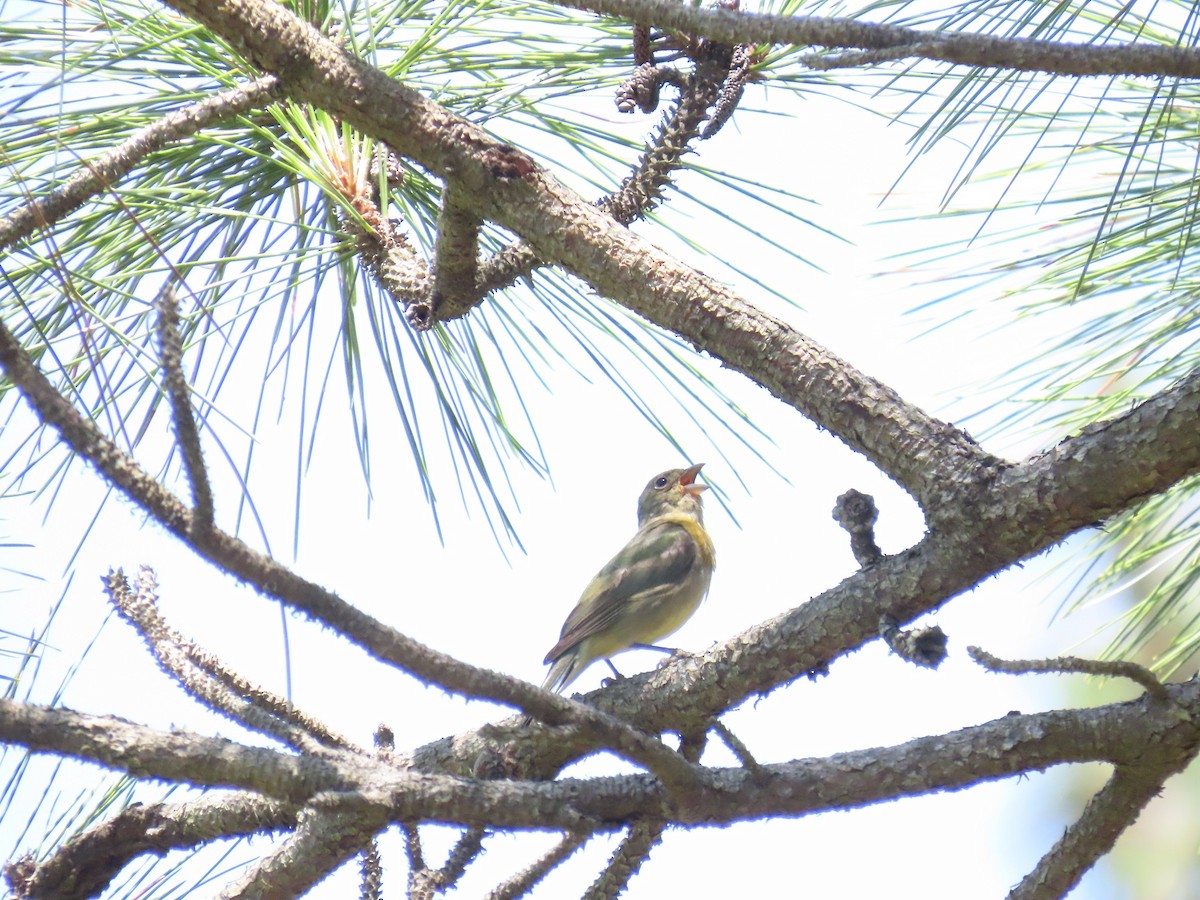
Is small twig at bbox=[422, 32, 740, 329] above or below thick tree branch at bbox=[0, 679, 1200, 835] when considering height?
above

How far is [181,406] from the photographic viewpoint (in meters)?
1.24

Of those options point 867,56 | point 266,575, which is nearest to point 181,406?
point 266,575

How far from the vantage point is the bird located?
5043mm

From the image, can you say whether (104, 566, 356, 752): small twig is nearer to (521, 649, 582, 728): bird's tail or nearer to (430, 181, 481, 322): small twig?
(430, 181, 481, 322): small twig

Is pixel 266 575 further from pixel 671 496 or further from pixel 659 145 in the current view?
pixel 671 496

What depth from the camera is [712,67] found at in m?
2.90

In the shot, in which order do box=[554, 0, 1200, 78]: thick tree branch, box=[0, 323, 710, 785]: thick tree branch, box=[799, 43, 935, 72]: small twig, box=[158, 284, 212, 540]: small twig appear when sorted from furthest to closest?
box=[554, 0, 1200, 78]: thick tree branch
box=[799, 43, 935, 72]: small twig
box=[0, 323, 710, 785]: thick tree branch
box=[158, 284, 212, 540]: small twig

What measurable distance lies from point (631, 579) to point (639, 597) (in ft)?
0.40

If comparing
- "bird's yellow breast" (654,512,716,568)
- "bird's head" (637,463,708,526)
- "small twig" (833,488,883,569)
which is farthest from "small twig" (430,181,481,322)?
"bird's head" (637,463,708,526)

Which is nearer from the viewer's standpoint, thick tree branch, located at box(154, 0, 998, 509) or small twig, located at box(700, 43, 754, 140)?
thick tree branch, located at box(154, 0, 998, 509)

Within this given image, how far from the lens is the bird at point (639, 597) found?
5.04m

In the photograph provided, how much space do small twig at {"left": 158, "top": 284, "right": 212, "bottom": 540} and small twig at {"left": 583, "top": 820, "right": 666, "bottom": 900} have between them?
105 centimetres

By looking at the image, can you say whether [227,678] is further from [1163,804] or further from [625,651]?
[1163,804]

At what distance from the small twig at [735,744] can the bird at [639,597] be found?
2763mm
